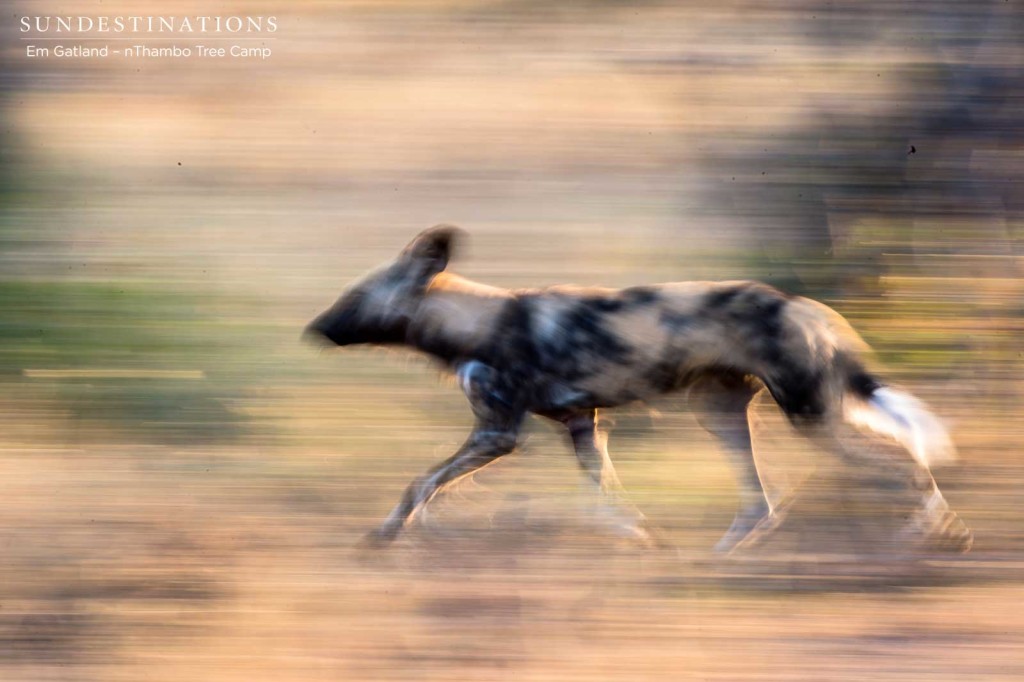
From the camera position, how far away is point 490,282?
25.6 ft

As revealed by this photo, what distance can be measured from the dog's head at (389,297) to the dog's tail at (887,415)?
1272mm

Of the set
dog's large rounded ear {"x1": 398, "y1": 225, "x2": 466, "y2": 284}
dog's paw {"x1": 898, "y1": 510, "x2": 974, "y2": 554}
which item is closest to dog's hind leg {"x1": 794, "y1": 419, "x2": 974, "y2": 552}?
dog's paw {"x1": 898, "y1": 510, "x2": 974, "y2": 554}

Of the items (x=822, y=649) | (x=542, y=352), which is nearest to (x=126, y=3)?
(x=542, y=352)

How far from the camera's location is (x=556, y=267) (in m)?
7.85

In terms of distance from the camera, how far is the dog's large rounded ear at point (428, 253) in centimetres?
479

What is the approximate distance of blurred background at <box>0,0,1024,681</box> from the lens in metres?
4.08

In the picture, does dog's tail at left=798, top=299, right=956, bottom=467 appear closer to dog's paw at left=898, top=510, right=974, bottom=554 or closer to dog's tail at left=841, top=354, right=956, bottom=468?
dog's tail at left=841, top=354, right=956, bottom=468

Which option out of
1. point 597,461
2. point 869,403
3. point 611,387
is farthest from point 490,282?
point 869,403

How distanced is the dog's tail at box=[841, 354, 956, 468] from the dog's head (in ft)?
4.17

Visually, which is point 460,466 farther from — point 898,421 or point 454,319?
point 898,421

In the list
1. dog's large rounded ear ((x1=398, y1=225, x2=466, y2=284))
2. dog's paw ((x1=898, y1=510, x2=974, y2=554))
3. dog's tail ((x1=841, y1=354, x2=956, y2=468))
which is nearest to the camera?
dog's tail ((x1=841, y1=354, x2=956, y2=468))

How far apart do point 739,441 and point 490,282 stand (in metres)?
3.01

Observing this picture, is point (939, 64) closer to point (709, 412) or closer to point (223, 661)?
point (709, 412)

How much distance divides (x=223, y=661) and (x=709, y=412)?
184 cm
